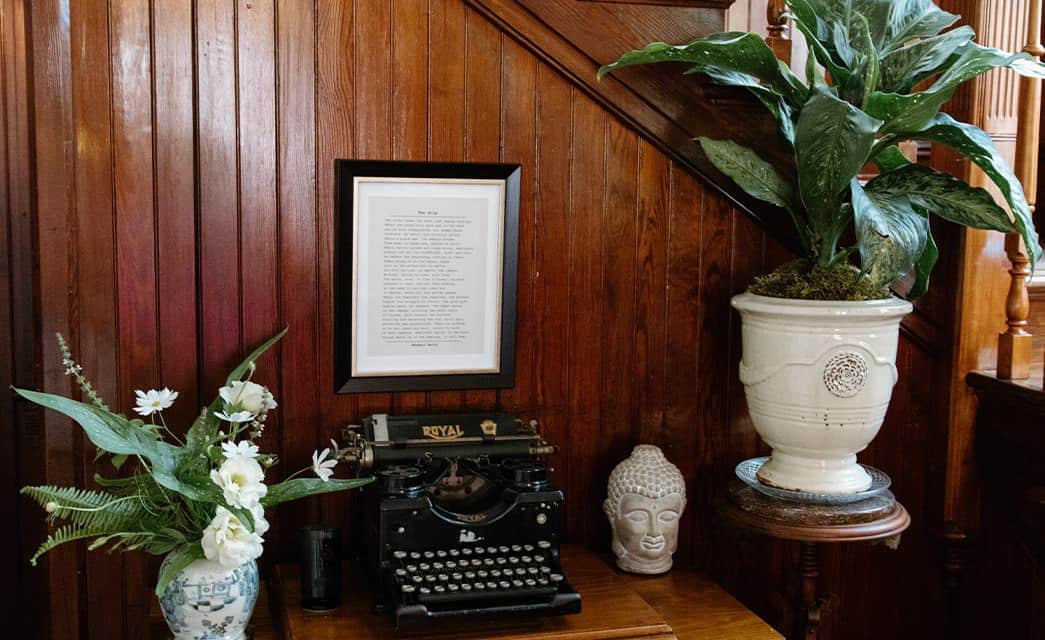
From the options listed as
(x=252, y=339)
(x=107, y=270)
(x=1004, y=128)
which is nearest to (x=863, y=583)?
(x=1004, y=128)

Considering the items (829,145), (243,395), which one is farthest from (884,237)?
(243,395)

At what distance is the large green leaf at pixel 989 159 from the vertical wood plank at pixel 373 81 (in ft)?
3.48

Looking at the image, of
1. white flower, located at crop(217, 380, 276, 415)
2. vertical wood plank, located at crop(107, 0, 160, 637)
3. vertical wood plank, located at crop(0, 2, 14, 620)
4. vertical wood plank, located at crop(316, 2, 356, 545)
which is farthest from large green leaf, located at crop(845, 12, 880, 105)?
vertical wood plank, located at crop(0, 2, 14, 620)

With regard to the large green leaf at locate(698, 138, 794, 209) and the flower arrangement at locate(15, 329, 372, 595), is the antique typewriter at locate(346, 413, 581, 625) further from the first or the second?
the large green leaf at locate(698, 138, 794, 209)

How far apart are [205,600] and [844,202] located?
1.49m

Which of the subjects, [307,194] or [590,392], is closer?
[307,194]

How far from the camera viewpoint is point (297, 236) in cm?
224

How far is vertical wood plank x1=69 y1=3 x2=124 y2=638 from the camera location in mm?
2088

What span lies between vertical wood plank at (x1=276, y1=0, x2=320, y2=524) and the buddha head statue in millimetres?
669

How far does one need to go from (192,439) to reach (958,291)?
1.74 m

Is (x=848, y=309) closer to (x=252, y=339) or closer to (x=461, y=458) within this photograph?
(x=461, y=458)

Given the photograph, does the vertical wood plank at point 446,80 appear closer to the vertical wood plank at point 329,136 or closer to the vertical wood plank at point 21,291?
the vertical wood plank at point 329,136

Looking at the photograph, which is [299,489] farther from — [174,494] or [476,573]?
[476,573]

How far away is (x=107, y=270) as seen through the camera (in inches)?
83.8
